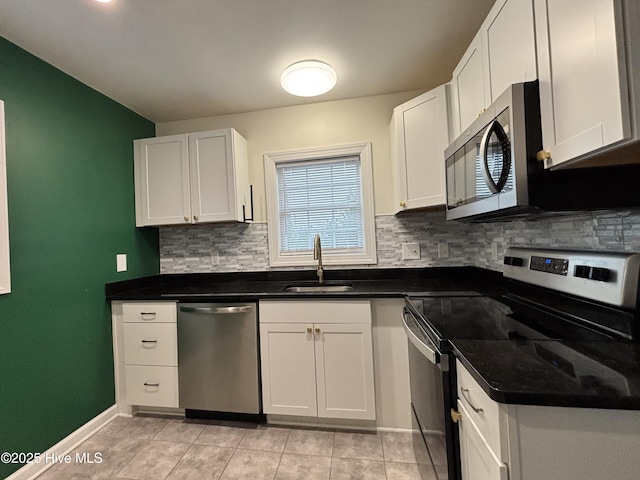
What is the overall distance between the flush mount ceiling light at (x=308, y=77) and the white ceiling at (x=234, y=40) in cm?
6

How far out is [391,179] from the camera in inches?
93.0

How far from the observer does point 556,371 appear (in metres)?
0.72

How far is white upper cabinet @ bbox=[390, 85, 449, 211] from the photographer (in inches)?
73.2

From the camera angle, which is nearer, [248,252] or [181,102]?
[181,102]

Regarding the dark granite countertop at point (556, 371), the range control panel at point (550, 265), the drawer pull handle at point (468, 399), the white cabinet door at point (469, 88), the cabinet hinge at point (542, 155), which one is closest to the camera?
the dark granite countertop at point (556, 371)

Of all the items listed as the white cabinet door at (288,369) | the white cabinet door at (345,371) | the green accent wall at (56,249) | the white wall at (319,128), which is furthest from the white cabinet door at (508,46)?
the green accent wall at (56,249)

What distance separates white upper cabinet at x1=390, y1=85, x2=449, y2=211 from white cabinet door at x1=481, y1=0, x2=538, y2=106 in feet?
1.78

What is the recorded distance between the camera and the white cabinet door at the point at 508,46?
99cm

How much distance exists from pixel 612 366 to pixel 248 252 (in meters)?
2.31

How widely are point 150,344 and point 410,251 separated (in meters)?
2.06

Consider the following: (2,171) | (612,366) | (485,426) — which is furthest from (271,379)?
(2,171)

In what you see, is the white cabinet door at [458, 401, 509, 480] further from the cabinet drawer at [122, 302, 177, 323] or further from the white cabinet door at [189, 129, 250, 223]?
the white cabinet door at [189, 129, 250, 223]

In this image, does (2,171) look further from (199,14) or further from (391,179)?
(391,179)

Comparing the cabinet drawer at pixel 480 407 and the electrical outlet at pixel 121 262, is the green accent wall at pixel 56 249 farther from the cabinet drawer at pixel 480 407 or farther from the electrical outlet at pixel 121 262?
the cabinet drawer at pixel 480 407
